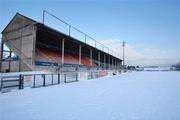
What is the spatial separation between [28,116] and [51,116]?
613 mm

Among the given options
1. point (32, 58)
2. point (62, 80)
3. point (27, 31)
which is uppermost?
point (27, 31)

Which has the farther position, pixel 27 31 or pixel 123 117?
pixel 27 31

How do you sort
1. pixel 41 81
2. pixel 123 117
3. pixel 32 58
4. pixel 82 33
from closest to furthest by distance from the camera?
pixel 123 117 < pixel 41 81 < pixel 32 58 < pixel 82 33

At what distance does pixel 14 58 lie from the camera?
62.8 feet

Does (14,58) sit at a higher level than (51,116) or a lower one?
higher

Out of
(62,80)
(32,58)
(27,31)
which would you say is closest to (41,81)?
(62,80)

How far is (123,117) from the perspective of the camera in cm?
404

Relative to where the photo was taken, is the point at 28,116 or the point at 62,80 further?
the point at 62,80

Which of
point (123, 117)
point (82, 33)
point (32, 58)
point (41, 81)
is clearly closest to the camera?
point (123, 117)

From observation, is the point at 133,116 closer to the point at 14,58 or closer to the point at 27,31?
the point at 27,31

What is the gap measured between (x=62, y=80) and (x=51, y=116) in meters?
10.6

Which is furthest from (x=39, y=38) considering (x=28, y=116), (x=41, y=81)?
(x=28, y=116)

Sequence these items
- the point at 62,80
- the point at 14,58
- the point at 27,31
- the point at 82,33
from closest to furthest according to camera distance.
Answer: the point at 62,80 → the point at 27,31 → the point at 14,58 → the point at 82,33

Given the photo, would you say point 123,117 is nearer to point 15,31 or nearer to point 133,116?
point 133,116
